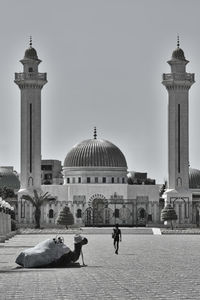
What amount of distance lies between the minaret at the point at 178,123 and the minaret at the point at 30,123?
1418cm

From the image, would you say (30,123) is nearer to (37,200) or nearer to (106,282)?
(37,200)

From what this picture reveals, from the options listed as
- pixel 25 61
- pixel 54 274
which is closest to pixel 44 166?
pixel 25 61

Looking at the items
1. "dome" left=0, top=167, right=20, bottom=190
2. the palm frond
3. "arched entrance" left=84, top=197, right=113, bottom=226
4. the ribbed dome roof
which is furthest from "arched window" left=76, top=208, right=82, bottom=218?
"dome" left=0, top=167, right=20, bottom=190

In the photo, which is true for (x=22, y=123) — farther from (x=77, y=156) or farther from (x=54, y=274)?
(x=54, y=274)

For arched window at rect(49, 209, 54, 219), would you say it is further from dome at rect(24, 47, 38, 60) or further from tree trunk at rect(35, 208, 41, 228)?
dome at rect(24, 47, 38, 60)

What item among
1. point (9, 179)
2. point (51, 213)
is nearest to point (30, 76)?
point (51, 213)

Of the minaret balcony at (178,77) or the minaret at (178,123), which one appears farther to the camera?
the minaret balcony at (178,77)

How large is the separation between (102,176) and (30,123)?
49.0ft

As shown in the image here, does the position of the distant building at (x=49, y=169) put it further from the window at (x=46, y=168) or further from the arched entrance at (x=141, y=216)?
the arched entrance at (x=141, y=216)

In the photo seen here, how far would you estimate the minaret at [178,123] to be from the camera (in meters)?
110

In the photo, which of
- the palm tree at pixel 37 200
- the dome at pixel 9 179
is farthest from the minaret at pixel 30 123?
the dome at pixel 9 179

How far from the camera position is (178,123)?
11012cm

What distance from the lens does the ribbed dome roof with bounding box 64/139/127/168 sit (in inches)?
4791

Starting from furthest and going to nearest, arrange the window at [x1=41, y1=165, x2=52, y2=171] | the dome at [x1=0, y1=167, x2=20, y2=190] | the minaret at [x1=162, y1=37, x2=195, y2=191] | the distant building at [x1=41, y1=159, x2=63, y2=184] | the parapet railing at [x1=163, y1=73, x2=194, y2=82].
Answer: the window at [x1=41, y1=165, x2=52, y2=171] < the distant building at [x1=41, y1=159, x2=63, y2=184] < the dome at [x1=0, y1=167, x2=20, y2=190] < the parapet railing at [x1=163, y1=73, x2=194, y2=82] < the minaret at [x1=162, y1=37, x2=195, y2=191]
